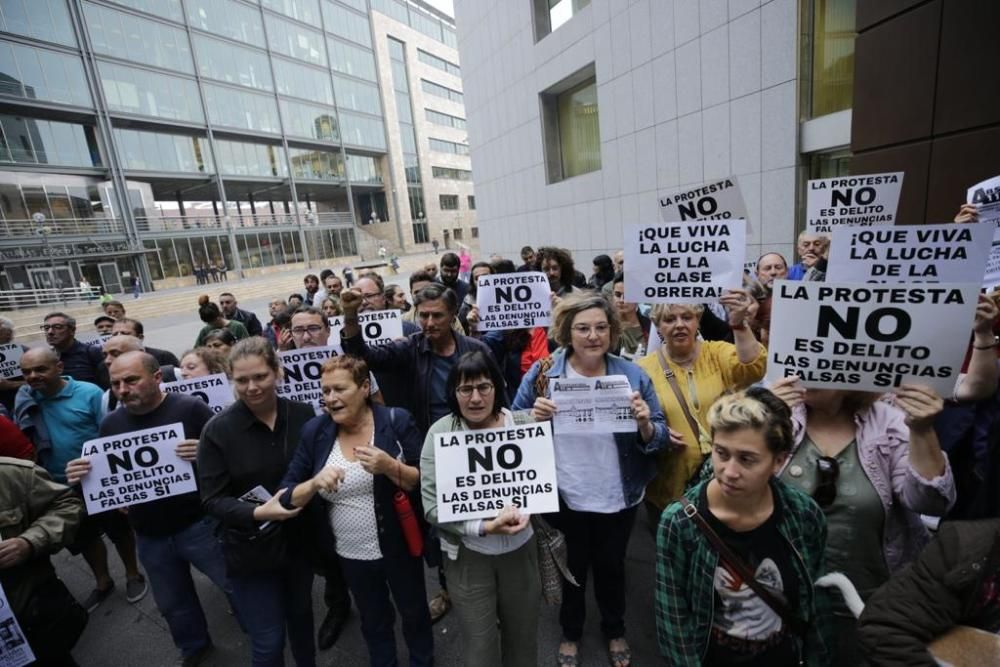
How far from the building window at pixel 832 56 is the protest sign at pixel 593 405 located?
7.93 meters

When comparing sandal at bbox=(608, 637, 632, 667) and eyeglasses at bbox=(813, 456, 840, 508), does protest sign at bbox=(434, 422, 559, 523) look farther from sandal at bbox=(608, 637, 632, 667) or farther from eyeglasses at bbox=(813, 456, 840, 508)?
sandal at bbox=(608, 637, 632, 667)

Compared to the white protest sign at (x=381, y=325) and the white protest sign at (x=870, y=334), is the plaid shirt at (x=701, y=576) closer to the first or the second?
the white protest sign at (x=870, y=334)

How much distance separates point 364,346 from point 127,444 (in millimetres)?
1612

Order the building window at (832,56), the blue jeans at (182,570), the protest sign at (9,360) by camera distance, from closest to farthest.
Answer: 1. the blue jeans at (182,570)
2. the protest sign at (9,360)
3. the building window at (832,56)

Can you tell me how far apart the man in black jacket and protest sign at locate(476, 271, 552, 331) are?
139 inches

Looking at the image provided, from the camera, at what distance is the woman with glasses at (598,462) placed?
2.76 meters

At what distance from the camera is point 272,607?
9.16 ft

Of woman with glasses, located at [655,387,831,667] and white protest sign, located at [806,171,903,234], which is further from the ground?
white protest sign, located at [806,171,903,234]

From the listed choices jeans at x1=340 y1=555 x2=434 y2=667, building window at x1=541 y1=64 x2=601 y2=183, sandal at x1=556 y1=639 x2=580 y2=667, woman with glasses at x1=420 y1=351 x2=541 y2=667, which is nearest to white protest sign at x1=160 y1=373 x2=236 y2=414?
jeans at x1=340 y1=555 x2=434 y2=667

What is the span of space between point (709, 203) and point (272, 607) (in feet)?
15.8

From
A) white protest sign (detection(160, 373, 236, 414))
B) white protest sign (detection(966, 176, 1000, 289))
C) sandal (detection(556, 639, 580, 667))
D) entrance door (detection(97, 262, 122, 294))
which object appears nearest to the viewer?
sandal (detection(556, 639, 580, 667))

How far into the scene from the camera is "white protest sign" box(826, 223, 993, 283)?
2.76m

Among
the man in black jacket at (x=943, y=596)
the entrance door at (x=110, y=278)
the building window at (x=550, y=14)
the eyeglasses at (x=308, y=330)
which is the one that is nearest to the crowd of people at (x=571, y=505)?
the man in black jacket at (x=943, y=596)

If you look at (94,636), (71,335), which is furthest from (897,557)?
(71,335)
